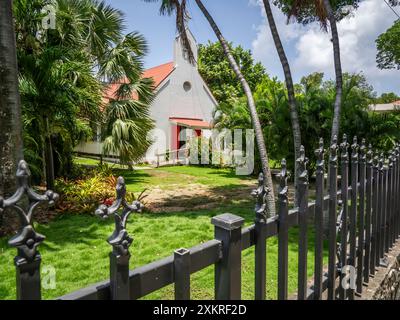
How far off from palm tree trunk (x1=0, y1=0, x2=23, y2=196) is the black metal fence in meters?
4.50

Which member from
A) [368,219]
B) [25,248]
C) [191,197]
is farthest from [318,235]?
[191,197]

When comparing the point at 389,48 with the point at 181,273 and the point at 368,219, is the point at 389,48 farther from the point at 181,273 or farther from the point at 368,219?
the point at 181,273

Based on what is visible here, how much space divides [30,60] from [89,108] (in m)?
1.92

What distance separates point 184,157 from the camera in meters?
20.3

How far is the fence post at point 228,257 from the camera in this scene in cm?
150

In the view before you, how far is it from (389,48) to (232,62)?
56.0 ft

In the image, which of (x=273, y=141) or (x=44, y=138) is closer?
→ (x=44, y=138)

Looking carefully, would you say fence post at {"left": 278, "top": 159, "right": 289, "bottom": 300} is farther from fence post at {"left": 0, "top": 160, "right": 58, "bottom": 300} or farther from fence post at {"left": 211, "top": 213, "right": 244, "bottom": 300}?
fence post at {"left": 0, "top": 160, "right": 58, "bottom": 300}

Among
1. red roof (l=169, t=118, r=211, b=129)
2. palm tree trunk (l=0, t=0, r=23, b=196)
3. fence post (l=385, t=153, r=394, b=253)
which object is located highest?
red roof (l=169, t=118, r=211, b=129)

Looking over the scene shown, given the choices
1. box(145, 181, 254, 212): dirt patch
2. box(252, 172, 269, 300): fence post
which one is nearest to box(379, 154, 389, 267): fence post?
box(252, 172, 269, 300): fence post

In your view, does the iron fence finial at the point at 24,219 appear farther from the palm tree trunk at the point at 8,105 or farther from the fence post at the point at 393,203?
the palm tree trunk at the point at 8,105

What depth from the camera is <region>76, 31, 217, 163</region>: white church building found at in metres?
20.3
